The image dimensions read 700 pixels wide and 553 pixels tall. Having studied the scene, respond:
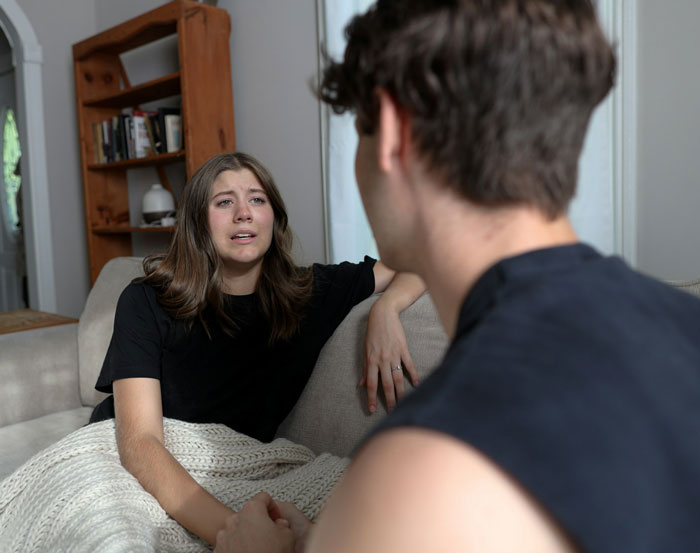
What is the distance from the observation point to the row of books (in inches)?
122

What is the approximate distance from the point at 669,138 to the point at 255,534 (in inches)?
60.7

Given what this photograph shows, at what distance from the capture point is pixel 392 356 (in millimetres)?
1405

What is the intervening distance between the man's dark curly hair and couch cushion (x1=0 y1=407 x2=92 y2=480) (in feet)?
5.27

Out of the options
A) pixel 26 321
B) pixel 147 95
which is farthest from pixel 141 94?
pixel 26 321

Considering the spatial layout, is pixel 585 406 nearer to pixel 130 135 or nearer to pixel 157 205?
pixel 157 205

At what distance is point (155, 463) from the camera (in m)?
1.24

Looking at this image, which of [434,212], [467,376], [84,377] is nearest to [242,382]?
[84,377]

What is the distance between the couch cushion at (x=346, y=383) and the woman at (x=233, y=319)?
0.03 metres

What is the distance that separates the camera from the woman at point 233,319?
1418 millimetres

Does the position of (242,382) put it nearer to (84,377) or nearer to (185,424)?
(185,424)

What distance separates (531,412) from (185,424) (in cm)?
114

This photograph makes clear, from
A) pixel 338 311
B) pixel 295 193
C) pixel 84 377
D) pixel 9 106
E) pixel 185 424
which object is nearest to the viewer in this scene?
pixel 185 424

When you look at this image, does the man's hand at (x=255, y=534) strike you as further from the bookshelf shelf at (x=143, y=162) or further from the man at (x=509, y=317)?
the bookshelf shelf at (x=143, y=162)

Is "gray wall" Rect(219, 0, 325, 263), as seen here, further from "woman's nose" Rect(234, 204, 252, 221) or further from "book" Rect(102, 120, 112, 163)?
"woman's nose" Rect(234, 204, 252, 221)
